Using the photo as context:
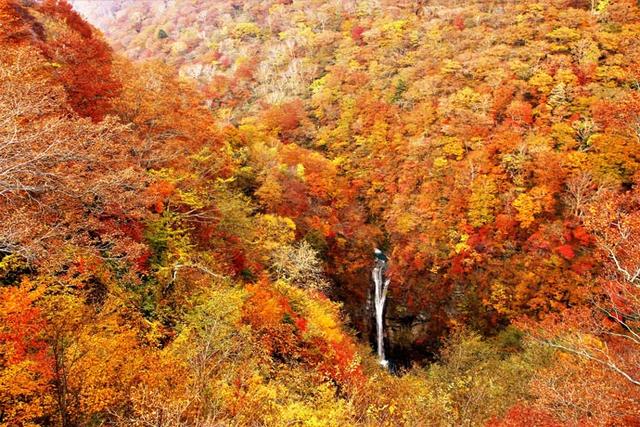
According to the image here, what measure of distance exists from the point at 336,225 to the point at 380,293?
25.9 feet

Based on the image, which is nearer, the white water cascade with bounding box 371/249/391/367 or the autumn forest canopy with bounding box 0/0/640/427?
the autumn forest canopy with bounding box 0/0/640/427

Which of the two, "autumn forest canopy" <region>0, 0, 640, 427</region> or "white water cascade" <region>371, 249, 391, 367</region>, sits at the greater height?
"autumn forest canopy" <region>0, 0, 640, 427</region>

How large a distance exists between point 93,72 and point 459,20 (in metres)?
49.2

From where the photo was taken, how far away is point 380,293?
38.1 m

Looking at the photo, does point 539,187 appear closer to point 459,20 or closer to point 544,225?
point 544,225

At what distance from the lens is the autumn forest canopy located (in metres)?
9.50

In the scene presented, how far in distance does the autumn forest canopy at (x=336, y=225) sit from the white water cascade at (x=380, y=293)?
0.22m

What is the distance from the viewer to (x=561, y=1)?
4600 centimetres

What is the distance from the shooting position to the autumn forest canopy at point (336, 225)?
950 cm

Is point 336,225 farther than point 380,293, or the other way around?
point 336,225

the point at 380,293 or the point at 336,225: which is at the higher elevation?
the point at 336,225

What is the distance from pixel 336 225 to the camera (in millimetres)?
38969

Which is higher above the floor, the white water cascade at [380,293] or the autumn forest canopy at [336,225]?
the autumn forest canopy at [336,225]

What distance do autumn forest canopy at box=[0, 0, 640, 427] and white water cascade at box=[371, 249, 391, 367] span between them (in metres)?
0.22
